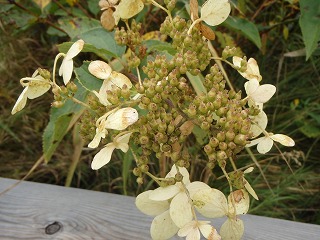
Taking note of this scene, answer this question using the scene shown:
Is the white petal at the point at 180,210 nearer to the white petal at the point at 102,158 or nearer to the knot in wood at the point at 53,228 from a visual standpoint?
the white petal at the point at 102,158

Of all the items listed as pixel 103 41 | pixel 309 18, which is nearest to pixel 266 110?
pixel 309 18

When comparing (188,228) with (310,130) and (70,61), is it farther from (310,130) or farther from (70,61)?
(310,130)

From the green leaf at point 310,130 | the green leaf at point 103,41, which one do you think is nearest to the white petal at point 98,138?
the green leaf at point 103,41

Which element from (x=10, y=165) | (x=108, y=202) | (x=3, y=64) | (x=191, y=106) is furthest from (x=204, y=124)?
(x=3, y=64)

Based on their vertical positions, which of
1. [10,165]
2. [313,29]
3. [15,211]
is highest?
[313,29]

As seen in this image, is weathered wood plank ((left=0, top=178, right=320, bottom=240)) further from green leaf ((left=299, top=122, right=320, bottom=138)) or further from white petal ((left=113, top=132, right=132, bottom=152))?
green leaf ((left=299, top=122, right=320, bottom=138))

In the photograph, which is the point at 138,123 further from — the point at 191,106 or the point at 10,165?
the point at 10,165
